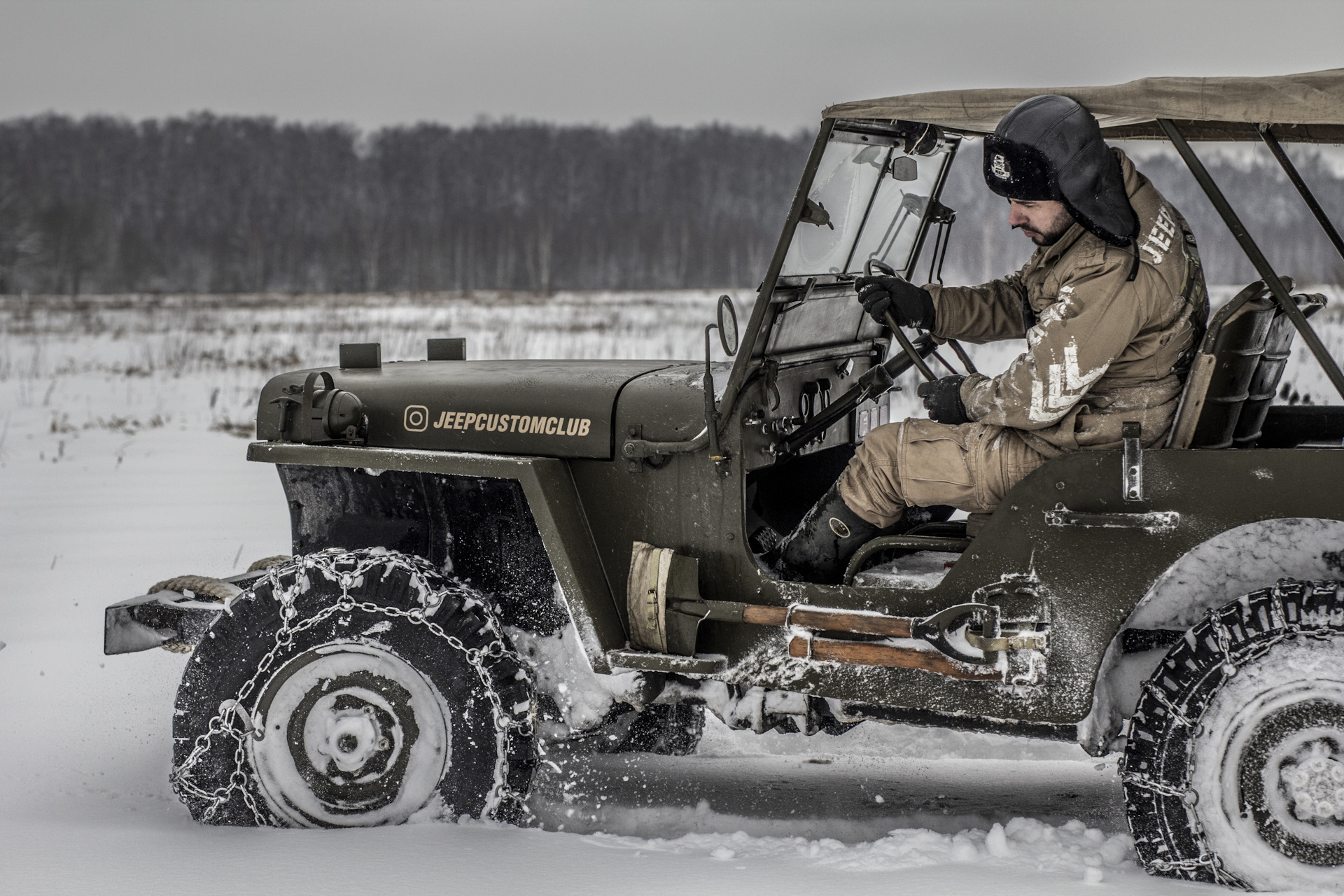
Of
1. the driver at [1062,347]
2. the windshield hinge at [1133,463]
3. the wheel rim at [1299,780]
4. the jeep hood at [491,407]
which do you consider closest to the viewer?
the wheel rim at [1299,780]

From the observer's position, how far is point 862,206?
3.71 meters

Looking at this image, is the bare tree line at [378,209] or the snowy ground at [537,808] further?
the bare tree line at [378,209]

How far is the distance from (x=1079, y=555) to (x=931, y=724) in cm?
66

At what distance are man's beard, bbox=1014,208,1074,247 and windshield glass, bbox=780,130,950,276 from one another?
0.49 meters

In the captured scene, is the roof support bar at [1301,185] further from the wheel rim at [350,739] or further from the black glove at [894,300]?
the wheel rim at [350,739]

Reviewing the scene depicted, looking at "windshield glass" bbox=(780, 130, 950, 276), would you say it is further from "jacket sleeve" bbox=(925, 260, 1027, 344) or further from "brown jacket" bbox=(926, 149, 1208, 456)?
"brown jacket" bbox=(926, 149, 1208, 456)

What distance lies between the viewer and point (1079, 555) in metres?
3.04

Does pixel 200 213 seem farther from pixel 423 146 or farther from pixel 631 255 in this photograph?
pixel 631 255

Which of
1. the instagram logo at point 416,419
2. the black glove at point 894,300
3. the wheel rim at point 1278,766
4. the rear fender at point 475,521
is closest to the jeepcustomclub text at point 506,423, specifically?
the instagram logo at point 416,419

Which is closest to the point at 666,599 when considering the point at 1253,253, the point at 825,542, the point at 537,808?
the point at 825,542

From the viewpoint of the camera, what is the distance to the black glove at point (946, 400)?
3.21 meters

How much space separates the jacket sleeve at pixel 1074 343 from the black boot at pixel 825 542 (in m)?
0.56

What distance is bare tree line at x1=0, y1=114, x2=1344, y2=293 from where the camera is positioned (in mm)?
49812

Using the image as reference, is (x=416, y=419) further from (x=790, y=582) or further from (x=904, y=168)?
(x=904, y=168)
